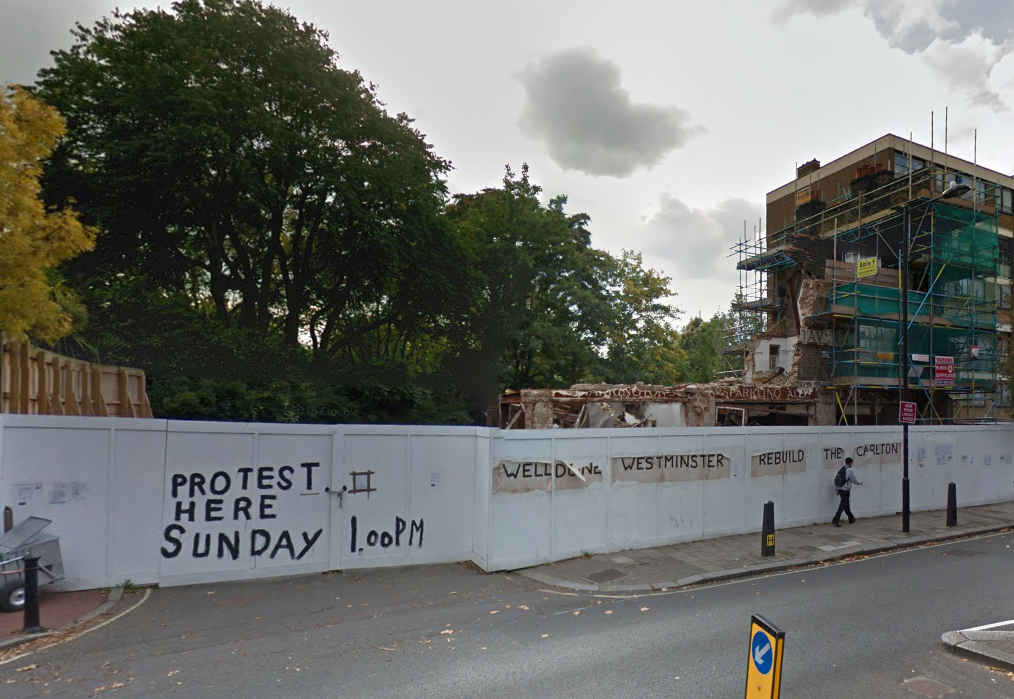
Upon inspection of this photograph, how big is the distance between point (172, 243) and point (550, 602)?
1735 centimetres

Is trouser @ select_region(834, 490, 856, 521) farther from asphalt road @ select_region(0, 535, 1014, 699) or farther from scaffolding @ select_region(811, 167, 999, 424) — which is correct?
scaffolding @ select_region(811, 167, 999, 424)

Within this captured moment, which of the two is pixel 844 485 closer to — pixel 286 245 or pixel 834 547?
pixel 834 547

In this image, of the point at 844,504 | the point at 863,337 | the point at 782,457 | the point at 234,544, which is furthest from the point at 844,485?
the point at 234,544

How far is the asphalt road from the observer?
17.9ft

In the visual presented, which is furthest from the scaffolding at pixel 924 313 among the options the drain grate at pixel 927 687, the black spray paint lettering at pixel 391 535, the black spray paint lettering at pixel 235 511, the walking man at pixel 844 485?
the black spray paint lettering at pixel 235 511

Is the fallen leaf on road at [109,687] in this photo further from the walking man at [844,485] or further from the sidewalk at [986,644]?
the walking man at [844,485]

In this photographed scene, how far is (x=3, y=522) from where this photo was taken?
7.95m

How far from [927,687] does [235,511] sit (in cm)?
941

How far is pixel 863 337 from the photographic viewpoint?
73.6 feet

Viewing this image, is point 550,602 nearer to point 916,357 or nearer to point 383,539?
point 383,539

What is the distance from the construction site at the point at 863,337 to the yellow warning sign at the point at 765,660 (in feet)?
46.0

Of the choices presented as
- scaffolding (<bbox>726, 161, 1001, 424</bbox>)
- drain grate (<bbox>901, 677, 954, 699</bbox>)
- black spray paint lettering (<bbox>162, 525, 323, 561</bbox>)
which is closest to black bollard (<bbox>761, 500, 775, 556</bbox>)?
drain grate (<bbox>901, 677, 954, 699</bbox>)

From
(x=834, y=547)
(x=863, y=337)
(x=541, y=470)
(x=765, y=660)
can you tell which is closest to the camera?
(x=765, y=660)

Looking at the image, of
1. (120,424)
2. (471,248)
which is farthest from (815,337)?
(120,424)
